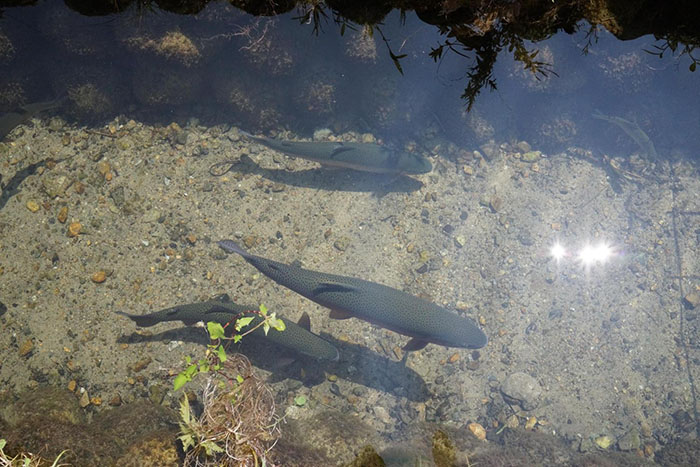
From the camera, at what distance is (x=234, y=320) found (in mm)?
5453

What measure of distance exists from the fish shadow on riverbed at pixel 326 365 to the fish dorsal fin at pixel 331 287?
1259mm

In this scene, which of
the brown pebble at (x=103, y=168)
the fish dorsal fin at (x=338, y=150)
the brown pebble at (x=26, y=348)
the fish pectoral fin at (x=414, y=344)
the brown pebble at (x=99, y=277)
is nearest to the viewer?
the brown pebble at (x=26, y=348)

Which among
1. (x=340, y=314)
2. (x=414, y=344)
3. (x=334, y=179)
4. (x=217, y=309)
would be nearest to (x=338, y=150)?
(x=334, y=179)

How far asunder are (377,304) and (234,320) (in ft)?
6.76

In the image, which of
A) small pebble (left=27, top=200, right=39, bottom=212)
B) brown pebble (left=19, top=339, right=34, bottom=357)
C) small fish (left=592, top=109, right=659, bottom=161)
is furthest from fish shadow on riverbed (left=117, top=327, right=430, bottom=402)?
small fish (left=592, top=109, right=659, bottom=161)

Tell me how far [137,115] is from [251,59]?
2425 mm

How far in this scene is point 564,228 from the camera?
7738 mm

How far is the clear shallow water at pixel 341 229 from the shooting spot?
19.7ft

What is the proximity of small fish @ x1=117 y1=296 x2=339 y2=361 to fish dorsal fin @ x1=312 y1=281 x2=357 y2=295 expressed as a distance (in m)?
0.77

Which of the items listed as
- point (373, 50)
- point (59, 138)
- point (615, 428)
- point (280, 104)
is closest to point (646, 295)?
point (615, 428)

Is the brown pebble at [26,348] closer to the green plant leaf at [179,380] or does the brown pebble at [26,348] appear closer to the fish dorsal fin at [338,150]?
the green plant leaf at [179,380]

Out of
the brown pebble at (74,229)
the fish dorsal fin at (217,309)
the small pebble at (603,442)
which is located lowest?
the small pebble at (603,442)

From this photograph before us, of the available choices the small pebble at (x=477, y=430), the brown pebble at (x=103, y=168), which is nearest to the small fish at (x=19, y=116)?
the brown pebble at (x=103, y=168)

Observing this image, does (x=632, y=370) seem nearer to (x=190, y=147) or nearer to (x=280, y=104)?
(x=280, y=104)
